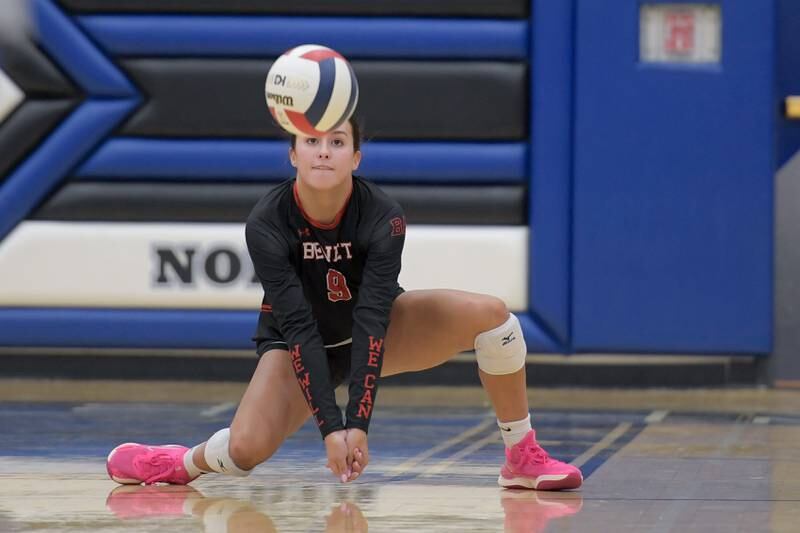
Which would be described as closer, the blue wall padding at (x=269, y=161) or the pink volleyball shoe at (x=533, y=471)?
the pink volleyball shoe at (x=533, y=471)

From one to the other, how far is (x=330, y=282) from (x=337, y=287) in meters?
0.02

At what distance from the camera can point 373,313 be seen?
3.19 m

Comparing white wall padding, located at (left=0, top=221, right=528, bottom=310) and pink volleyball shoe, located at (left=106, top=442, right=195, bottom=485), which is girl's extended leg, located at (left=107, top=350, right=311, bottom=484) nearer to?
pink volleyball shoe, located at (left=106, top=442, right=195, bottom=485)

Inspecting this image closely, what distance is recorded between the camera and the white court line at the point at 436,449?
12.4 ft

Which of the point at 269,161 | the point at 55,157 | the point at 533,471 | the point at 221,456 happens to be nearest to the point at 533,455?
the point at 533,471

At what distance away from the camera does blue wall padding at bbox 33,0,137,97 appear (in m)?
6.10

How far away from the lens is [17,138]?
20.1ft

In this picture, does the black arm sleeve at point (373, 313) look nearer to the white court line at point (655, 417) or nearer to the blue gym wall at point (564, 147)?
the white court line at point (655, 417)

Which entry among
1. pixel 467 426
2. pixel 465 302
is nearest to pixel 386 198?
pixel 465 302

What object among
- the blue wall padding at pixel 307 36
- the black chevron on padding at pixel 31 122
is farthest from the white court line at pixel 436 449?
the black chevron on padding at pixel 31 122

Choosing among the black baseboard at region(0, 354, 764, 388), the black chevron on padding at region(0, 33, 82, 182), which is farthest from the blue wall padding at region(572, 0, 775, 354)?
the black chevron on padding at region(0, 33, 82, 182)

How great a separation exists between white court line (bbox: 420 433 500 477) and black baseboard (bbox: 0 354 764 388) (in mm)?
1573

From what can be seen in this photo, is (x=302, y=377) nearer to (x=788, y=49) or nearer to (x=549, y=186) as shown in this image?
(x=549, y=186)

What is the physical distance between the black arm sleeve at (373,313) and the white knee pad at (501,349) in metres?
0.24
